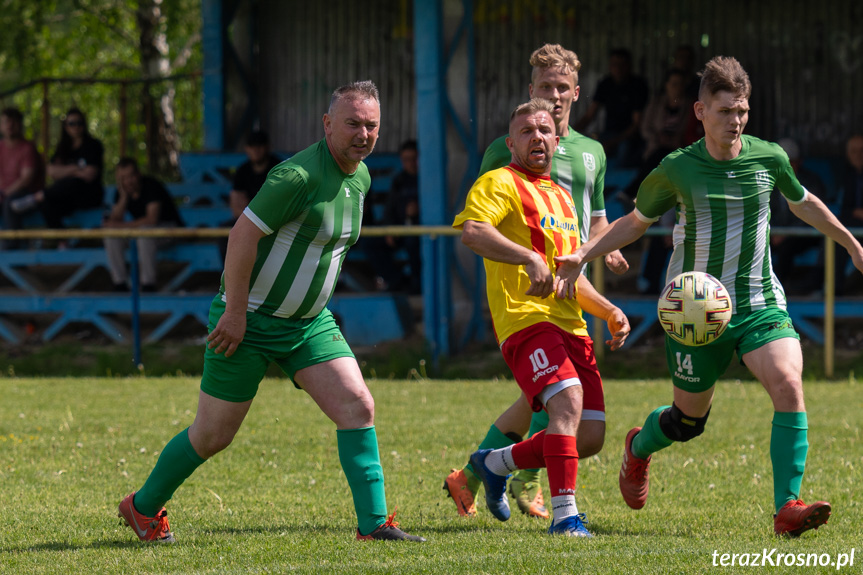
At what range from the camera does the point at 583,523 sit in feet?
18.4

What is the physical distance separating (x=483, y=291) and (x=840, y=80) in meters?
6.77

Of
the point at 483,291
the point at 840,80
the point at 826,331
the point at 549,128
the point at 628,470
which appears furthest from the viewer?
the point at 840,80

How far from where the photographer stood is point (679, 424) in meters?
6.18

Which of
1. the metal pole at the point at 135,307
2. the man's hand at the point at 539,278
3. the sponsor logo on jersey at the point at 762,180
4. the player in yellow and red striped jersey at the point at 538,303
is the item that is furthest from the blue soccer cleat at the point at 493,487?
the metal pole at the point at 135,307

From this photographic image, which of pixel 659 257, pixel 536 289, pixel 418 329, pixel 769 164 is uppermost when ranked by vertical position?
pixel 769 164

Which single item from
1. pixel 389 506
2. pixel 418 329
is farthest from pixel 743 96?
pixel 418 329

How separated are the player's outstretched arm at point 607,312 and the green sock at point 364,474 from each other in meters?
1.30

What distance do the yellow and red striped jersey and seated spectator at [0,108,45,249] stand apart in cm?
1240

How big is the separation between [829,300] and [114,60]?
29.3m

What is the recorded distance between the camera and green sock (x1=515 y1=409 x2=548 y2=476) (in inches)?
252

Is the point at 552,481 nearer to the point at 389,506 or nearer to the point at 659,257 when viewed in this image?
the point at 389,506

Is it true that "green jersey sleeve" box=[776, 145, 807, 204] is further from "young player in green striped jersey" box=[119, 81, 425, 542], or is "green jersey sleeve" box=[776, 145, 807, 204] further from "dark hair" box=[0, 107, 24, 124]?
"dark hair" box=[0, 107, 24, 124]

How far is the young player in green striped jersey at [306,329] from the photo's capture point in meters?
5.38

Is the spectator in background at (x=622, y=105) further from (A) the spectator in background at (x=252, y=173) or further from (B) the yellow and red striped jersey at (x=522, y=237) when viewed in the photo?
(B) the yellow and red striped jersey at (x=522, y=237)
